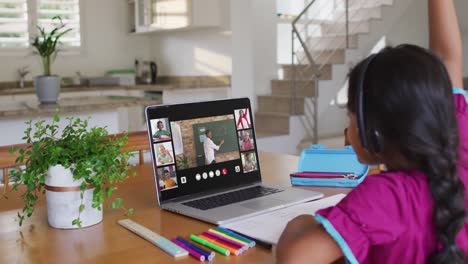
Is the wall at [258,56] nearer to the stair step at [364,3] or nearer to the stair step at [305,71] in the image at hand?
the stair step at [305,71]

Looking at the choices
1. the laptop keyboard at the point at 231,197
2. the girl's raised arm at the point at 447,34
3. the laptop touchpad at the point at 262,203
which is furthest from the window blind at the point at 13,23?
the girl's raised arm at the point at 447,34

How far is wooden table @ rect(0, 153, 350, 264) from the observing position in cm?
101

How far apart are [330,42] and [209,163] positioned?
535 centimetres

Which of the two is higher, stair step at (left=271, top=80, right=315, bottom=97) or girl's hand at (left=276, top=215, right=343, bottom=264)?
stair step at (left=271, top=80, right=315, bottom=97)

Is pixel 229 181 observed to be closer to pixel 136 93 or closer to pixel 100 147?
pixel 100 147

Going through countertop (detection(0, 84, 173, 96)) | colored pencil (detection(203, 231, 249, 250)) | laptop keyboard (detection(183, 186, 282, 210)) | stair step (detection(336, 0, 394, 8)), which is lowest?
colored pencil (detection(203, 231, 249, 250))

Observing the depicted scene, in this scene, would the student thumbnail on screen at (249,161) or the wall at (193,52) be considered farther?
the wall at (193,52)

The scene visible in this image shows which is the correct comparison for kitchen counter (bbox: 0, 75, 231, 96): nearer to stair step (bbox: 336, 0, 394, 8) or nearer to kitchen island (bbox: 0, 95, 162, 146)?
kitchen island (bbox: 0, 95, 162, 146)

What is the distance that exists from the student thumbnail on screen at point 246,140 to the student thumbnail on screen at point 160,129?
0.23 meters

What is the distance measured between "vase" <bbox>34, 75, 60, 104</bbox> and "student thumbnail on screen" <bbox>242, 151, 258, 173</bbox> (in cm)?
226

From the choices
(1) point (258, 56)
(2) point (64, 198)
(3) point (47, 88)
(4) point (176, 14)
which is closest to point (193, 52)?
(4) point (176, 14)

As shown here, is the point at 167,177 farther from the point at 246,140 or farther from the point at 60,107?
the point at 60,107

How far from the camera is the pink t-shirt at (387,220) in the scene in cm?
78

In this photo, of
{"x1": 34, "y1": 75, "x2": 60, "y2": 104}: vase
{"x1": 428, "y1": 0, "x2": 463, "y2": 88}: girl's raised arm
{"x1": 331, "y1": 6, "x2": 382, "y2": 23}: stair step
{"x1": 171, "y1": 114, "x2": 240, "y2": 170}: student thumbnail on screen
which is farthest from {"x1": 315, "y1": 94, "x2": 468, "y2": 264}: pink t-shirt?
{"x1": 331, "y1": 6, "x2": 382, "y2": 23}: stair step
